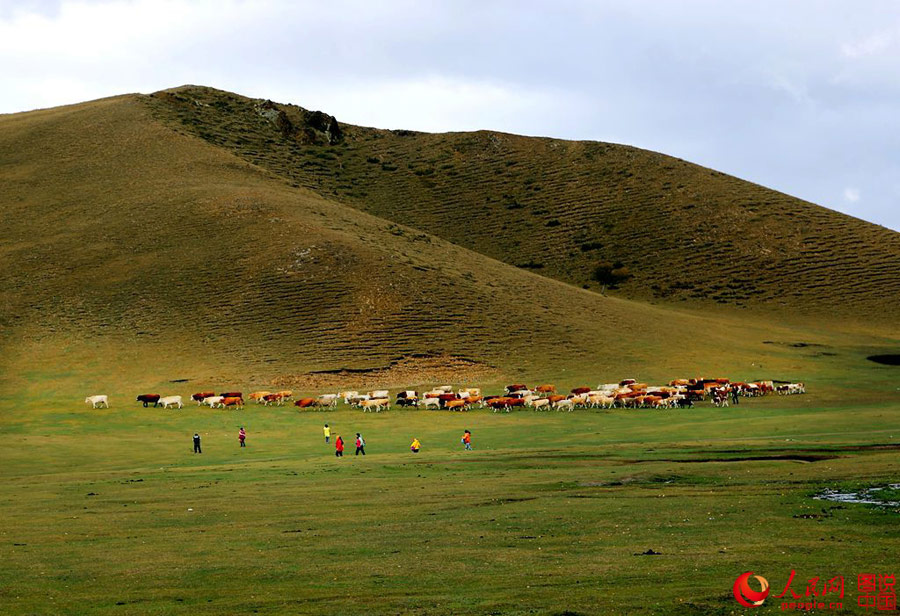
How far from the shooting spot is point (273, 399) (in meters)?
68.4

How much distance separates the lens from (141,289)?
96938 millimetres

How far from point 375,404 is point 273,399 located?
336 inches

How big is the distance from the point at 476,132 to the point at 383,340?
8840 centimetres

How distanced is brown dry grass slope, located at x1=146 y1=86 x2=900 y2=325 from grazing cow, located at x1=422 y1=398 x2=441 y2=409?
60.2m

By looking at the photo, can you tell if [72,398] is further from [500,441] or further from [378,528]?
[378,528]

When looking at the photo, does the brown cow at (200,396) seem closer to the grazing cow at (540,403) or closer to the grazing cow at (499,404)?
the grazing cow at (499,404)

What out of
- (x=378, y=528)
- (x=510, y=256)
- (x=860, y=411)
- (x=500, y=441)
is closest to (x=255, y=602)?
(x=378, y=528)

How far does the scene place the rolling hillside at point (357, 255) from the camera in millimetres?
83875

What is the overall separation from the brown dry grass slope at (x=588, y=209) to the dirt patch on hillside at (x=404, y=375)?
4519cm

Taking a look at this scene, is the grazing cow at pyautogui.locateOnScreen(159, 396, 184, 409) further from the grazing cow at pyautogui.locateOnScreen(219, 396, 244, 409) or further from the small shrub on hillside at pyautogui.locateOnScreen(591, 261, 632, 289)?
the small shrub on hillside at pyautogui.locateOnScreen(591, 261, 632, 289)

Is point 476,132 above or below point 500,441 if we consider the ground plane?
above

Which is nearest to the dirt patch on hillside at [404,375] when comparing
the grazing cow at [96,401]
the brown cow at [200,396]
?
the brown cow at [200,396]

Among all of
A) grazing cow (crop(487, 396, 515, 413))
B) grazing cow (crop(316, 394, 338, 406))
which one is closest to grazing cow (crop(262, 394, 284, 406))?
grazing cow (crop(316, 394, 338, 406))

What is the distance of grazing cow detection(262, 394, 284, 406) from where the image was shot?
221ft
